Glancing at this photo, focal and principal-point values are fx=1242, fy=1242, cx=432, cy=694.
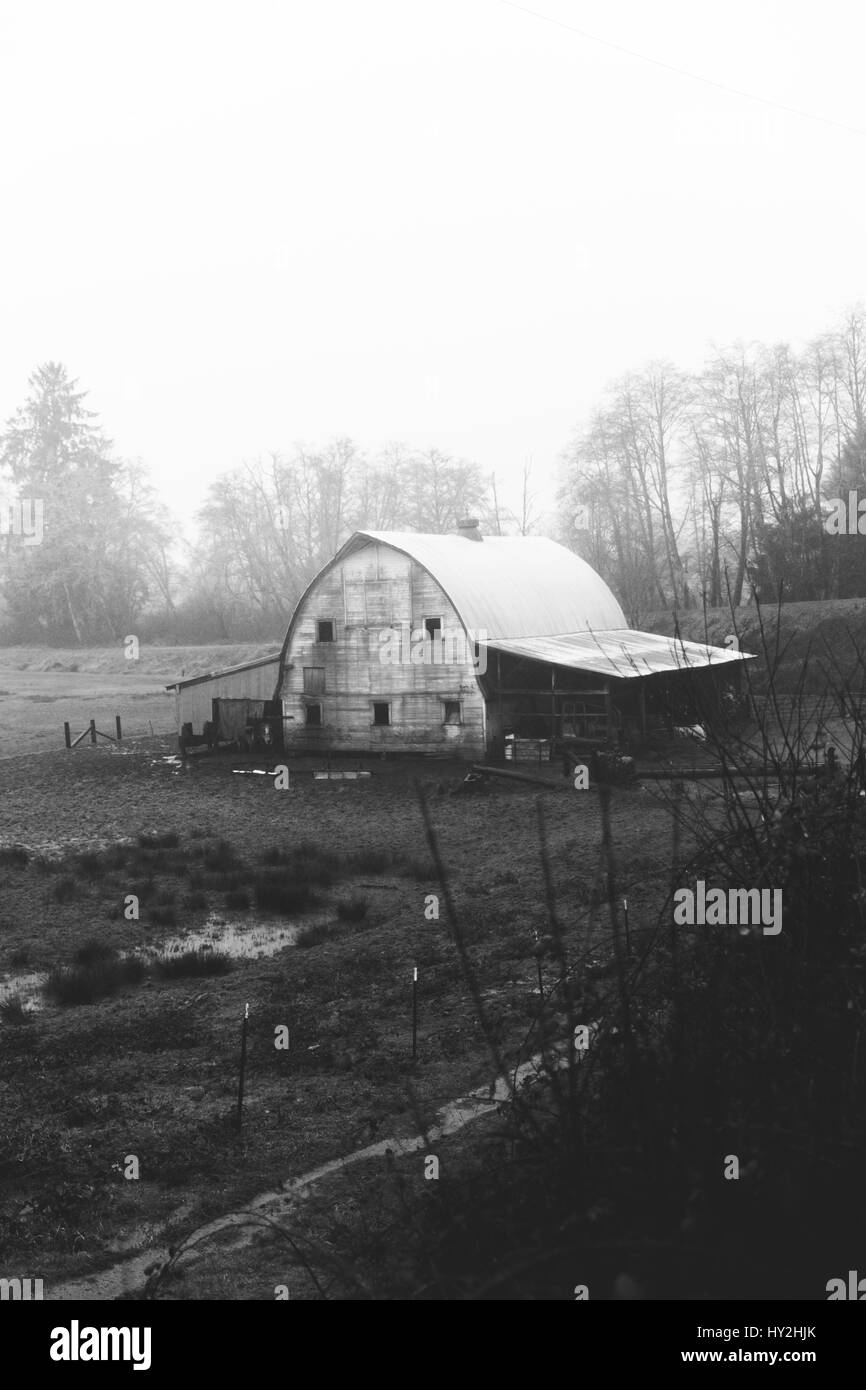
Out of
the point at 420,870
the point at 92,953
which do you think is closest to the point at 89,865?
the point at 92,953

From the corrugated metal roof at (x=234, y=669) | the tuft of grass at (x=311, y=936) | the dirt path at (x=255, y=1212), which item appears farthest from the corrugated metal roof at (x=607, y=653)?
the dirt path at (x=255, y=1212)

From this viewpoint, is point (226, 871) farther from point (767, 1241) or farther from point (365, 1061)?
point (767, 1241)

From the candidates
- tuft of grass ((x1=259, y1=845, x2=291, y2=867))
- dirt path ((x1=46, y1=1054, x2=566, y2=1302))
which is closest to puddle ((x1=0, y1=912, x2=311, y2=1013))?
tuft of grass ((x1=259, y1=845, x2=291, y2=867))

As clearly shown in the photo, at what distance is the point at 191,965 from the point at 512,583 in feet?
75.2

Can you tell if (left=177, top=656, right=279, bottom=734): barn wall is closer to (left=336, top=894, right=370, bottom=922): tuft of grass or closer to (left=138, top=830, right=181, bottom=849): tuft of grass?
(left=138, top=830, right=181, bottom=849): tuft of grass

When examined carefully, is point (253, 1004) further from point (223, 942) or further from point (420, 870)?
point (420, 870)

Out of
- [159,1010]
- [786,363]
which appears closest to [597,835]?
[159,1010]

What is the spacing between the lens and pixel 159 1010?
14.5 meters

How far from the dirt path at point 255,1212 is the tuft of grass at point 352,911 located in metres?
7.75

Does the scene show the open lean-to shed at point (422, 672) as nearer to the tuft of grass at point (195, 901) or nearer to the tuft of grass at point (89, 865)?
the tuft of grass at point (89, 865)

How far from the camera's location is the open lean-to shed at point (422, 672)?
109 ft

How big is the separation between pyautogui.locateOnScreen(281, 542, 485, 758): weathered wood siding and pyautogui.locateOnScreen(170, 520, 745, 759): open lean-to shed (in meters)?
0.03

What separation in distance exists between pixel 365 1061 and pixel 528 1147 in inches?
251

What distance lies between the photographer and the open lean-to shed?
33250 millimetres
